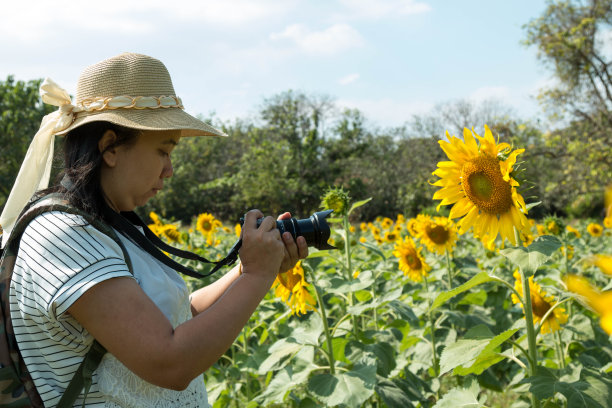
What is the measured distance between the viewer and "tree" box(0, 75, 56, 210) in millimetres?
20141

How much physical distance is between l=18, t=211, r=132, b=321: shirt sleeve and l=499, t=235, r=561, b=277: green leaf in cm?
113

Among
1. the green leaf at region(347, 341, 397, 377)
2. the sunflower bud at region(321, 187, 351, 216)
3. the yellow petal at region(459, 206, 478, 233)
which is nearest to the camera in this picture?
the yellow petal at region(459, 206, 478, 233)

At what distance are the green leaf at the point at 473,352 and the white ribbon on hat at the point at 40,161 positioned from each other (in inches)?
52.1

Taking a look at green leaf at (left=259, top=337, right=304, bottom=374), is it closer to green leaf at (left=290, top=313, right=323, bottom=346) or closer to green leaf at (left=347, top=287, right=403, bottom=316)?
green leaf at (left=290, top=313, right=323, bottom=346)

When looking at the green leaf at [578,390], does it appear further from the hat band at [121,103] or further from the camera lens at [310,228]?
the hat band at [121,103]

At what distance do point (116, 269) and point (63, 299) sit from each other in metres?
0.12

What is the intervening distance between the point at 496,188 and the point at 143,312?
51.6 inches

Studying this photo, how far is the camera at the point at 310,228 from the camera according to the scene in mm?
1583

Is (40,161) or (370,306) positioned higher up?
(40,161)

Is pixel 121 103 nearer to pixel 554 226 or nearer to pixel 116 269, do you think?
pixel 116 269

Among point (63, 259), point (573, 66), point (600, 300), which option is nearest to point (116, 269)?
point (63, 259)

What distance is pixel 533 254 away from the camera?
174 cm

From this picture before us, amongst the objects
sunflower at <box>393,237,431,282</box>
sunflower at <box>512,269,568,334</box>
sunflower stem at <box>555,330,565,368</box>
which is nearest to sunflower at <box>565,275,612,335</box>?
sunflower at <box>512,269,568,334</box>

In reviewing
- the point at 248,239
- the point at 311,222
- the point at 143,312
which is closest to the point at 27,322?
the point at 143,312
